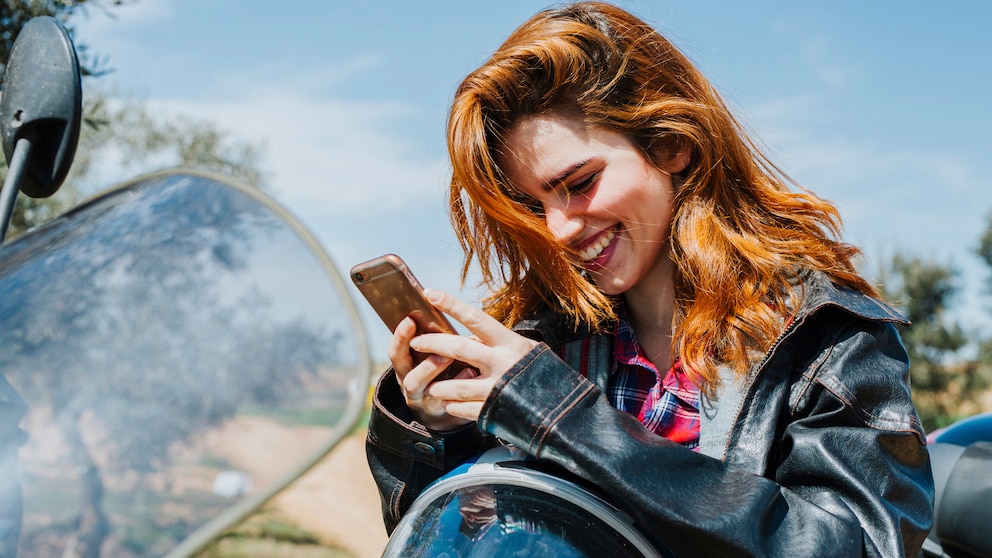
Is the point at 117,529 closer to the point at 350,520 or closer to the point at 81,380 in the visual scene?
the point at 81,380

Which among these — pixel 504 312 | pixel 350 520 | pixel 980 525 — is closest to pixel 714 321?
pixel 504 312

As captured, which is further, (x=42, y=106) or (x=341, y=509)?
(x=341, y=509)

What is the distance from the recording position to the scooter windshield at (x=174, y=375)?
86 centimetres

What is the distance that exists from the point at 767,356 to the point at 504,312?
73cm

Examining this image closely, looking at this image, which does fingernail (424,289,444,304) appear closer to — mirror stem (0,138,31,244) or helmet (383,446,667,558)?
helmet (383,446,667,558)

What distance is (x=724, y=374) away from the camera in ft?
5.22

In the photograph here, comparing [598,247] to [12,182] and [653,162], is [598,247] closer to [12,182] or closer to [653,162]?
[653,162]

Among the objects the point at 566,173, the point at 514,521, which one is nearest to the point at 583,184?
the point at 566,173

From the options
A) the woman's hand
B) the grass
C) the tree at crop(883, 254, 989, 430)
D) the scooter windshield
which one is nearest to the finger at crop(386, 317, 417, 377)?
the woman's hand

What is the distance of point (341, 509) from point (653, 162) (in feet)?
38.2

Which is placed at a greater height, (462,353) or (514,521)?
(462,353)

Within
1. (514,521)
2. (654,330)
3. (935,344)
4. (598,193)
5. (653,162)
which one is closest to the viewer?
(514,521)

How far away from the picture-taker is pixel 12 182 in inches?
57.0

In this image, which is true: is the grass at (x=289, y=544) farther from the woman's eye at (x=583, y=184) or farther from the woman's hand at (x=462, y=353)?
the woman's hand at (x=462, y=353)
